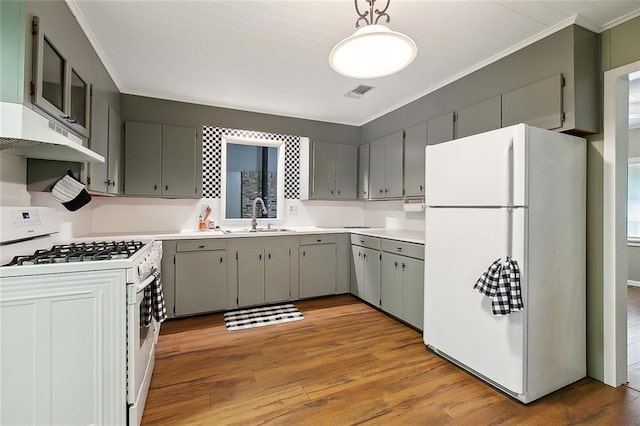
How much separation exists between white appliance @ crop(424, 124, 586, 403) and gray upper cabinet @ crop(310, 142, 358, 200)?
214 cm

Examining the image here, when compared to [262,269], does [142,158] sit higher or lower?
higher

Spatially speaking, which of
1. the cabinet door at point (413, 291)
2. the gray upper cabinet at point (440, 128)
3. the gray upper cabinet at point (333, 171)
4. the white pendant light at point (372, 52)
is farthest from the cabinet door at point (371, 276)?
the white pendant light at point (372, 52)

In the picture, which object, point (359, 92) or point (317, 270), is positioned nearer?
point (359, 92)

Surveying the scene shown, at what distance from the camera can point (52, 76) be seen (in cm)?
169

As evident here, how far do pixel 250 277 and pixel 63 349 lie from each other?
209 cm

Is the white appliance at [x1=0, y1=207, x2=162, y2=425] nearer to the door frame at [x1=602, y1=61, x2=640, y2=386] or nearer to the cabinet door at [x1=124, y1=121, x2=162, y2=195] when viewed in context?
the cabinet door at [x1=124, y1=121, x2=162, y2=195]

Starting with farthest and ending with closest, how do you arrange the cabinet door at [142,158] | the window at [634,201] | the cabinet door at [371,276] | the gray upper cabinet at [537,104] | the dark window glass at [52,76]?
the window at [634,201] → the cabinet door at [371,276] → the cabinet door at [142,158] → the gray upper cabinet at [537,104] → the dark window glass at [52,76]

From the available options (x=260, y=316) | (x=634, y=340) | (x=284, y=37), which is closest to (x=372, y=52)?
(x=284, y=37)

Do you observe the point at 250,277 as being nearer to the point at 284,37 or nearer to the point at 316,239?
the point at 316,239

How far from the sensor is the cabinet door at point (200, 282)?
3.10 metres

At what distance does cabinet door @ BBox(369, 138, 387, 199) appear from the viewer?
3.94 m

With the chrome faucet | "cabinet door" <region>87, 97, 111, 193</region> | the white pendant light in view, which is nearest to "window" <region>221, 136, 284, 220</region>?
the chrome faucet

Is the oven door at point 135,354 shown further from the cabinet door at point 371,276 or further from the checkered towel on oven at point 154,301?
the cabinet door at point 371,276

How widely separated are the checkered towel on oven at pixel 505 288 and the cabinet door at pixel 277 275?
2.29 metres
